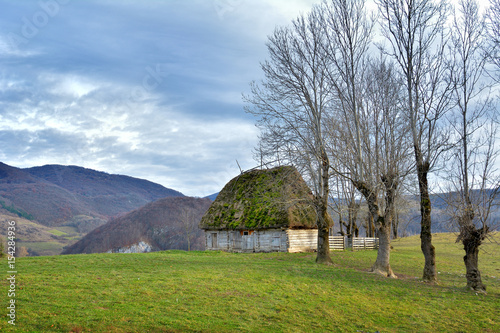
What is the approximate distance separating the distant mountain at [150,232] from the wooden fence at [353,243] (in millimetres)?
57859

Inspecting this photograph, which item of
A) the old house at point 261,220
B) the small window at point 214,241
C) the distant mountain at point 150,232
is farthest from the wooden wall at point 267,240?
the distant mountain at point 150,232

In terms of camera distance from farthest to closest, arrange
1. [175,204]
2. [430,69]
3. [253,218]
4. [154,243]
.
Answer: [175,204] → [154,243] → [253,218] → [430,69]

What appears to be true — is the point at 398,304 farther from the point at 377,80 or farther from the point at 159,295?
the point at 377,80

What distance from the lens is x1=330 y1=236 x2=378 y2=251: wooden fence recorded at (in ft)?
105

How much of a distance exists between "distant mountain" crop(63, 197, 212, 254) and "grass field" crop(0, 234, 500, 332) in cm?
7474

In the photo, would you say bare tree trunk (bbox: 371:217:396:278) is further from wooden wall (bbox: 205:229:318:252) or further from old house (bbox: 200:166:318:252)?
wooden wall (bbox: 205:229:318:252)

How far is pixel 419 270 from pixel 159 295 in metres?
16.6

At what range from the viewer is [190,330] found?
7812 mm

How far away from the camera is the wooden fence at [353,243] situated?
3206cm

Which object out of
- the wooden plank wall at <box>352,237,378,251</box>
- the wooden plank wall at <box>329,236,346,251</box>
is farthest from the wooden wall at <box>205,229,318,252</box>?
the wooden plank wall at <box>352,237,378,251</box>

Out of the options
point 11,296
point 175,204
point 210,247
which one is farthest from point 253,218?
point 175,204

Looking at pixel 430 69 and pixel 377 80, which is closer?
pixel 430 69

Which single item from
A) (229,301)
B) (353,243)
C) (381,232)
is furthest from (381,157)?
(353,243)

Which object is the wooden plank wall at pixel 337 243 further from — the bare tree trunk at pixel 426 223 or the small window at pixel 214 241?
the bare tree trunk at pixel 426 223
